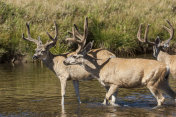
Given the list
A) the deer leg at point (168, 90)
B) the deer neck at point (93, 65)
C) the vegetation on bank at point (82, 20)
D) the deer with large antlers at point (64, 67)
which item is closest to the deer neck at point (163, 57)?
the deer with large antlers at point (64, 67)

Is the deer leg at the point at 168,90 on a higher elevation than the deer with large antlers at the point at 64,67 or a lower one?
lower

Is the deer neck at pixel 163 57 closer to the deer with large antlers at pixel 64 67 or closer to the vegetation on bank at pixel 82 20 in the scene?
the deer with large antlers at pixel 64 67

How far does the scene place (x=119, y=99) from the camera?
1356 centimetres

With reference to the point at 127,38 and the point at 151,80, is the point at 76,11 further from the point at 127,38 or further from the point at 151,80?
the point at 151,80

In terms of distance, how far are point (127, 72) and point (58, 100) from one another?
272 cm

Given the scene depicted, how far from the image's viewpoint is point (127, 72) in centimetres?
1184

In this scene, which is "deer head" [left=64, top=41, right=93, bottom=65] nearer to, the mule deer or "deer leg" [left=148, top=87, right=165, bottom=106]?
the mule deer

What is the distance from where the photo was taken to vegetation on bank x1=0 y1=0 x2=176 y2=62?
2234 cm

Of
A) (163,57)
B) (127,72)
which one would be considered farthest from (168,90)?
(163,57)

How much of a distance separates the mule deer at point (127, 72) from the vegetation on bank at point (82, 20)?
9.27 m

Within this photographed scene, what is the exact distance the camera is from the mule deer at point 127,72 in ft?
38.0

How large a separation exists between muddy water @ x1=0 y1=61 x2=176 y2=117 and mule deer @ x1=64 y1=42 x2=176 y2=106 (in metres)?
0.56

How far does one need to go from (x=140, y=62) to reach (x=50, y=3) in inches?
739

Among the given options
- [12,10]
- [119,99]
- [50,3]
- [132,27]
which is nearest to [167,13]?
[132,27]
